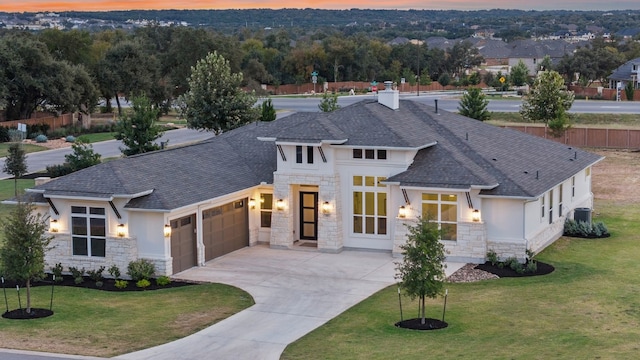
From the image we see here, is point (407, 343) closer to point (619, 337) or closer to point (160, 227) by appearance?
point (619, 337)

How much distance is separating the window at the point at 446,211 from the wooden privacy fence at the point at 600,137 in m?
33.7

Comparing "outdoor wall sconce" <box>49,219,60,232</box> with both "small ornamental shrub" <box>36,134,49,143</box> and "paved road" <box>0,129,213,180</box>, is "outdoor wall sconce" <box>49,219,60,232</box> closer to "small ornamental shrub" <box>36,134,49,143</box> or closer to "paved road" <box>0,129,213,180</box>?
"paved road" <box>0,129,213,180</box>

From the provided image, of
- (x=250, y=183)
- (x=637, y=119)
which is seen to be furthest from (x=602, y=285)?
(x=637, y=119)

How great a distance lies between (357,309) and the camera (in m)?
26.2

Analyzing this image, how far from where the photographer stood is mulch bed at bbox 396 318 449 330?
23953mm

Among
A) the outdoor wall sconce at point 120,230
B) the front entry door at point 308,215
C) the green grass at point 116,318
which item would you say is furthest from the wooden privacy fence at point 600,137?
the green grass at point 116,318

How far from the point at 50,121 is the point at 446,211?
56101mm

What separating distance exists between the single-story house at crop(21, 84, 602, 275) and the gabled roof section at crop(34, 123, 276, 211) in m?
0.05

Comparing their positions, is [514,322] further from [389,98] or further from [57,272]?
[389,98]

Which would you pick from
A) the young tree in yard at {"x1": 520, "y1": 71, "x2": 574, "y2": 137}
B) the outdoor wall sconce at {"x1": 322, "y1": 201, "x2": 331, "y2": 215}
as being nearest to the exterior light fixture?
the outdoor wall sconce at {"x1": 322, "y1": 201, "x2": 331, "y2": 215}

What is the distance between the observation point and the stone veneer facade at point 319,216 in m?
33.5

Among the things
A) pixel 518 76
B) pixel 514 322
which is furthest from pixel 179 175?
pixel 518 76

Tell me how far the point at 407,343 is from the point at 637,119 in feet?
189

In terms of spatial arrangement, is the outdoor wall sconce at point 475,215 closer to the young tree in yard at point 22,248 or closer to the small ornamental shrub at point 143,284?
the small ornamental shrub at point 143,284
